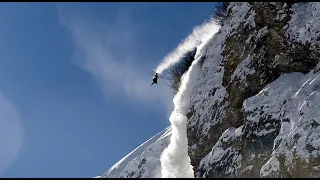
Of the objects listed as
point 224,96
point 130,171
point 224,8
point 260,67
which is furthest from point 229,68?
point 130,171

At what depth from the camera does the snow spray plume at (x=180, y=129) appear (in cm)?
4473

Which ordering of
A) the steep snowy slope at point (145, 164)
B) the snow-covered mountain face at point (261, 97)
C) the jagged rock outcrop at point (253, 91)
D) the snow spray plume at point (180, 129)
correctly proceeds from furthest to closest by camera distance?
the steep snowy slope at point (145, 164), the snow spray plume at point (180, 129), the jagged rock outcrop at point (253, 91), the snow-covered mountain face at point (261, 97)

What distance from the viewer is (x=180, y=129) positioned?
157 ft

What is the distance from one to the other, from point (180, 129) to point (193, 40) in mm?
11931

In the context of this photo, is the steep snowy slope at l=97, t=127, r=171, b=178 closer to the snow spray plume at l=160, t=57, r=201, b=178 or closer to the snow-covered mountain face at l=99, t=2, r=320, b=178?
the snow spray plume at l=160, t=57, r=201, b=178

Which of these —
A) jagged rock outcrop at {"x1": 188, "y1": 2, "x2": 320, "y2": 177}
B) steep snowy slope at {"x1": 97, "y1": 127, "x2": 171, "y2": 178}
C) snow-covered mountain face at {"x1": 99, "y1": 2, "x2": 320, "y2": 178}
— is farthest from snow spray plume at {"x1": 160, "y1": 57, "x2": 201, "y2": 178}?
steep snowy slope at {"x1": 97, "y1": 127, "x2": 171, "y2": 178}

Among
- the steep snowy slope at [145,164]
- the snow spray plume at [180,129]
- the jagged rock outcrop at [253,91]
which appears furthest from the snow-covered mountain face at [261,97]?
the steep snowy slope at [145,164]

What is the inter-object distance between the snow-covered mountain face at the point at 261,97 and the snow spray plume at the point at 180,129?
2797 millimetres

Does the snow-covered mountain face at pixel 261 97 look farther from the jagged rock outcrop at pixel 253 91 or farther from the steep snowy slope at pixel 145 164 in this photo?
the steep snowy slope at pixel 145 164

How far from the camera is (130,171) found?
64.4 meters

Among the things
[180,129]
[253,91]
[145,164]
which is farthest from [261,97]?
[145,164]

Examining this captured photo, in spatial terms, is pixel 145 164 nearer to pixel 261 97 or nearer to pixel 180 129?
pixel 180 129

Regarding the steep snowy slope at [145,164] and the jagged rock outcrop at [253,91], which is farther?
the steep snowy slope at [145,164]

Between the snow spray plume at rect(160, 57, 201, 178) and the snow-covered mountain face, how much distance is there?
9.17 feet
